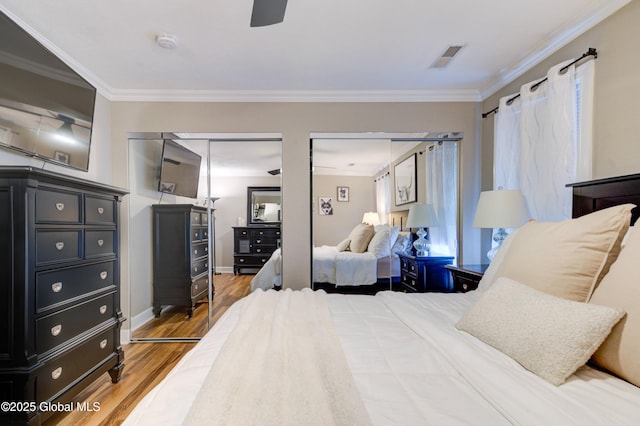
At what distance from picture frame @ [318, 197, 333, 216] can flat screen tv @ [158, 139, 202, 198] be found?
4.38 ft

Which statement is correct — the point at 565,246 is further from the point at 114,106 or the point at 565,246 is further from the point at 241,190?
the point at 114,106

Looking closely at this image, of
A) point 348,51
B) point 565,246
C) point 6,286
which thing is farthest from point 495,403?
point 348,51

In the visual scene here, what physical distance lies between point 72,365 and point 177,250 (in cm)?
148

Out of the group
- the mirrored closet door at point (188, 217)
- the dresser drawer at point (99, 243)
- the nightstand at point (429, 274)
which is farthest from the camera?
the mirrored closet door at point (188, 217)

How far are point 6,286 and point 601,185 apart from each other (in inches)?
124

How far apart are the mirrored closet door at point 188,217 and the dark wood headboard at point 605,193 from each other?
2387 mm

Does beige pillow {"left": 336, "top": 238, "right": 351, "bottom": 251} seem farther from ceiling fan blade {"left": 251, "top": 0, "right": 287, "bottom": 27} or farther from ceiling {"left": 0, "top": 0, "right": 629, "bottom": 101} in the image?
ceiling fan blade {"left": 251, "top": 0, "right": 287, "bottom": 27}

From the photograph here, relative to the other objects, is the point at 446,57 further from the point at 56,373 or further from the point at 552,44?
the point at 56,373

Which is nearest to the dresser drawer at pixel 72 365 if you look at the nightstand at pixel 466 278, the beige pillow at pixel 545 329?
the beige pillow at pixel 545 329

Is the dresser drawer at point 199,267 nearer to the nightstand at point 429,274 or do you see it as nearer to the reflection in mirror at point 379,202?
the reflection in mirror at point 379,202

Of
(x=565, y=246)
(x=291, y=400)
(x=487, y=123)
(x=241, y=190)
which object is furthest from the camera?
(x=241, y=190)

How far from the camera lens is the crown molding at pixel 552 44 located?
5.67 feet

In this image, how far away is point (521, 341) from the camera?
938 mm

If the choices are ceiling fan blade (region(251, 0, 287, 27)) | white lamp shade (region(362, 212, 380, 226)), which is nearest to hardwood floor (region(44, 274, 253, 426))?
white lamp shade (region(362, 212, 380, 226))
